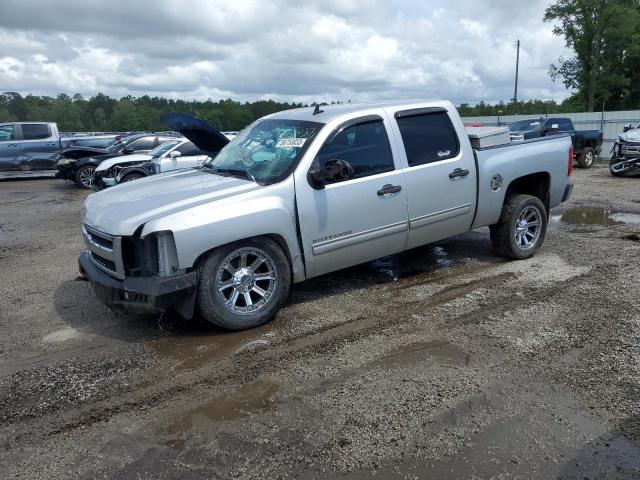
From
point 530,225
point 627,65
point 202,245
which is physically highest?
point 627,65

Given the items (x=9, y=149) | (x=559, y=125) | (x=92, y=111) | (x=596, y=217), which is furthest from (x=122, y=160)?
(x=92, y=111)

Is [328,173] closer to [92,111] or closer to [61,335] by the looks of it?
[61,335]

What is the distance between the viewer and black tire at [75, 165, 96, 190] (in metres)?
15.7

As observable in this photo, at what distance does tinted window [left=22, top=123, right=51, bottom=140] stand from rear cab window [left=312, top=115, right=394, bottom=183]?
1597 cm

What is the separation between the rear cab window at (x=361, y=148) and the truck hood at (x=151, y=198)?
2.68 feet

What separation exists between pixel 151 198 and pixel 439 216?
114 inches

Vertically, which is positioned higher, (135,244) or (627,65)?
(627,65)

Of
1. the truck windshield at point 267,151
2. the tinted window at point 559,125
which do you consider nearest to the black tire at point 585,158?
the tinted window at point 559,125

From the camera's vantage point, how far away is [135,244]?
4.30m

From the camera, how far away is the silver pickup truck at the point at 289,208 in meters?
4.26

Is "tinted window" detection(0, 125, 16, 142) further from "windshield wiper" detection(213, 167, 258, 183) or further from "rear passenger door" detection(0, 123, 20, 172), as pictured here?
"windshield wiper" detection(213, 167, 258, 183)

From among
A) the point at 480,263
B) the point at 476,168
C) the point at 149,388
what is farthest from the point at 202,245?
the point at 480,263

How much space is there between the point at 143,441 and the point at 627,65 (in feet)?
188

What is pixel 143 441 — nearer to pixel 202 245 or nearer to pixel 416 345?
pixel 202 245
